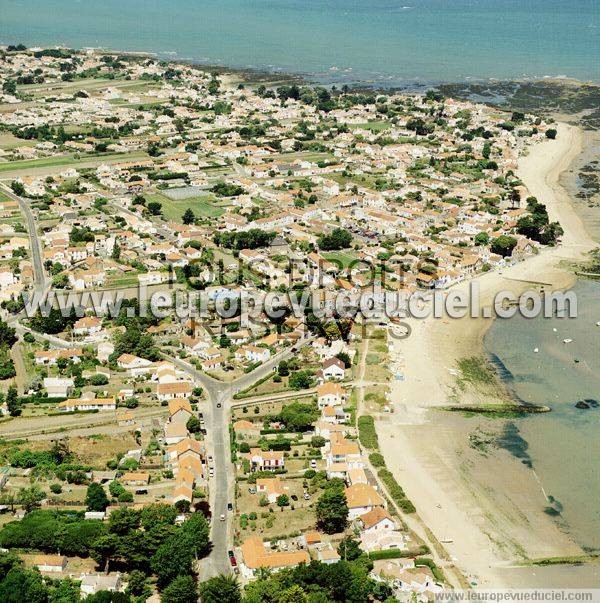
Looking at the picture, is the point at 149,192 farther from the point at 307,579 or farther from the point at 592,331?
the point at 307,579

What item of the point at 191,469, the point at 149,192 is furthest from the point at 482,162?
the point at 191,469

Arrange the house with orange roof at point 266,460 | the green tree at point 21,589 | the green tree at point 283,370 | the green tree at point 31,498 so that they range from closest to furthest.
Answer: the green tree at point 21,589 < the green tree at point 31,498 < the house with orange roof at point 266,460 < the green tree at point 283,370

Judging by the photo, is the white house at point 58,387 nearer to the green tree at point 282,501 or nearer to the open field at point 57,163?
the green tree at point 282,501

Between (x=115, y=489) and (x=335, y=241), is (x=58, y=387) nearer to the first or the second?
(x=115, y=489)

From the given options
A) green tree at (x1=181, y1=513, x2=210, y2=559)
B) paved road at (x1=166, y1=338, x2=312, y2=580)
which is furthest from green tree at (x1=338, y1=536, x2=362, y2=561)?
green tree at (x1=181, y1=513, x2=210, y2=559)

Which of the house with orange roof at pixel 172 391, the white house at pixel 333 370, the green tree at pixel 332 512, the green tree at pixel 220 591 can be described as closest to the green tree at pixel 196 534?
the green tree at pixel 220 591

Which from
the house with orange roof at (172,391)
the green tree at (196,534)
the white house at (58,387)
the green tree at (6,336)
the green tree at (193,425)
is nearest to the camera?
the green tree at (196,534)

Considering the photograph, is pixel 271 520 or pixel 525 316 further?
pixel 525 316
